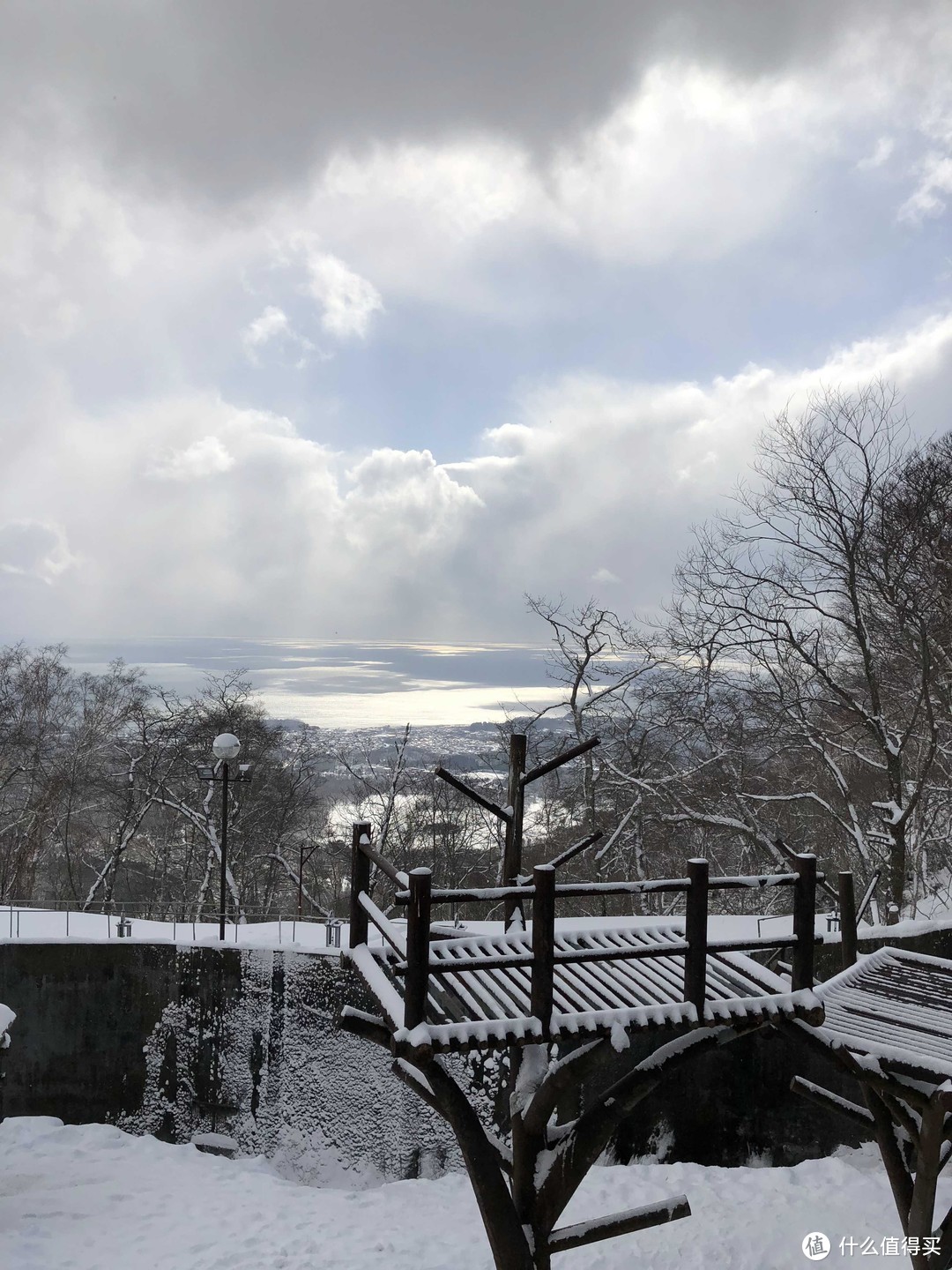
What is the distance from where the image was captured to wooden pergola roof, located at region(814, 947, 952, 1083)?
4.22m

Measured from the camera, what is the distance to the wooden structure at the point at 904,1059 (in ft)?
14.2

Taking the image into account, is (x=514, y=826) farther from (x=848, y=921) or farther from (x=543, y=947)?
(x=848, y=921)

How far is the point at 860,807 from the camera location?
632 inches

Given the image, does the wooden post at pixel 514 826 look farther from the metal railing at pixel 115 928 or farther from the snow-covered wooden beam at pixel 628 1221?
the metal railing at pixel 115 928

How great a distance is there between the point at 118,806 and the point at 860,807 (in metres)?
17.4

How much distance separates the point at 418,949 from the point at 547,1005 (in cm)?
70

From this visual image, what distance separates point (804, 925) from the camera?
4461 mm

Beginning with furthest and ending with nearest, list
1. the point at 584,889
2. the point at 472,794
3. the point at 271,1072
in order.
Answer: the point at 271,1072 → the point at 472,794 → the point at 584,889

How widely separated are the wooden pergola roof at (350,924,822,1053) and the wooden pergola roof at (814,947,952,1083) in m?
0.36

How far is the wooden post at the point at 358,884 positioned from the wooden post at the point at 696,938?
180 centimetres

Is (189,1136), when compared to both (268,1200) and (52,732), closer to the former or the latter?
(268,1200)

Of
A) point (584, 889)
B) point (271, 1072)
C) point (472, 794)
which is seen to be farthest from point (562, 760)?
point (271, 1072)

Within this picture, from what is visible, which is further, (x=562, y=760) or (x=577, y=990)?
(x=562, y=760)

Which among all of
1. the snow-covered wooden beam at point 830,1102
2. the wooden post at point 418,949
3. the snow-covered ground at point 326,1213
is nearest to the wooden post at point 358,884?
the wooden post at point 418,949
